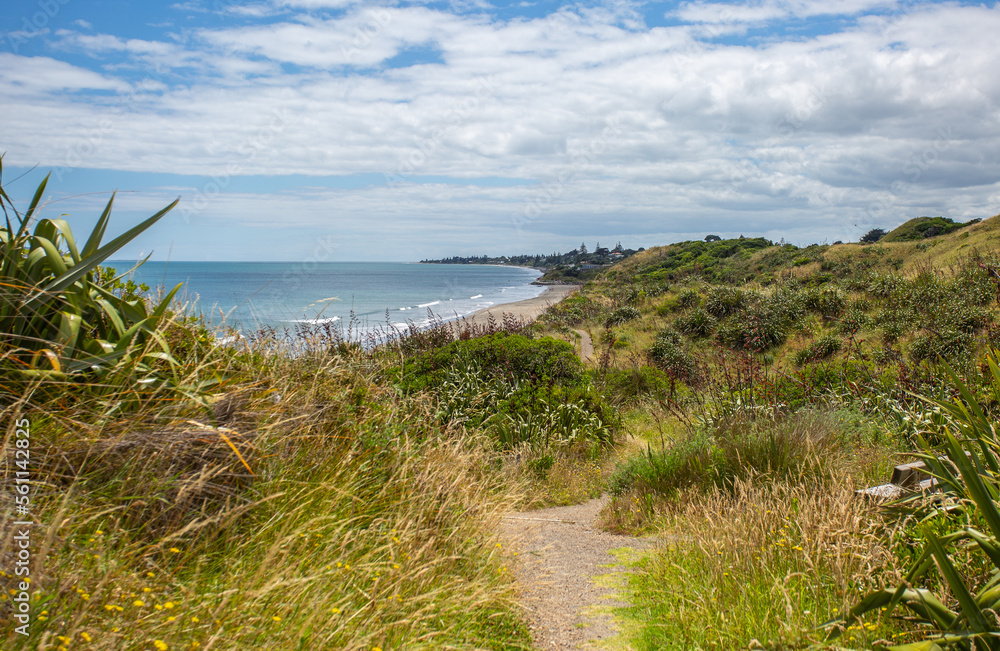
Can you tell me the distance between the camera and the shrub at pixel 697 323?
20.3 metres

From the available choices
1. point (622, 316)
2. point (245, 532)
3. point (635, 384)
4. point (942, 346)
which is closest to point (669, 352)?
point (635, 384)

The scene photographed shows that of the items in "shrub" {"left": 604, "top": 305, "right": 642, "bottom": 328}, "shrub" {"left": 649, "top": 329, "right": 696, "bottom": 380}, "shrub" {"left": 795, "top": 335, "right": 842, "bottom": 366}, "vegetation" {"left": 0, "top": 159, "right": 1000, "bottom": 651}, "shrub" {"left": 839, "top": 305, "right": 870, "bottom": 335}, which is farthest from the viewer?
"shrub" {"left": 604, "top": 305, "right": 642, "bottom": 328}

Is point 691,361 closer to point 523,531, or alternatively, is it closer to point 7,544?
point 523,531

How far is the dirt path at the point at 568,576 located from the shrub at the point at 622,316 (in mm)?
17811

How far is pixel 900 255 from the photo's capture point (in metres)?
30.5

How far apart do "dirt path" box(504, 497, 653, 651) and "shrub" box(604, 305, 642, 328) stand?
58.4ft

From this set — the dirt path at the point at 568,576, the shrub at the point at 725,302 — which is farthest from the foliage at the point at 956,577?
the shrub at the point at 725,302

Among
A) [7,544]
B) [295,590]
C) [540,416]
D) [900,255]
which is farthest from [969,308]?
[900,255]

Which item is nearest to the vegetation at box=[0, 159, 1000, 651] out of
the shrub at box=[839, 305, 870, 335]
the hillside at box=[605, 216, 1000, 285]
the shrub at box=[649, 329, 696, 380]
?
the shrub at box=[649, 329, 696, 380]

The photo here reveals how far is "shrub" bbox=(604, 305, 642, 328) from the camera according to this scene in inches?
934

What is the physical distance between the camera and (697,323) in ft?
67.6

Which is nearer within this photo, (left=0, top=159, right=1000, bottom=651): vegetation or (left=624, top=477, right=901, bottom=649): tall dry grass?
(left=0, top=159, right=1000, bottom=651): vegetation

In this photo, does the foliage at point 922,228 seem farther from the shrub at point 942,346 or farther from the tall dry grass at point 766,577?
the tall dry grass at point 766,577

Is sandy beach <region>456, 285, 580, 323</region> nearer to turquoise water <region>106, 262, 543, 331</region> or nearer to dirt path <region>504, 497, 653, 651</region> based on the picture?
turquoise water <region>106, 262, 543, 331</region>
